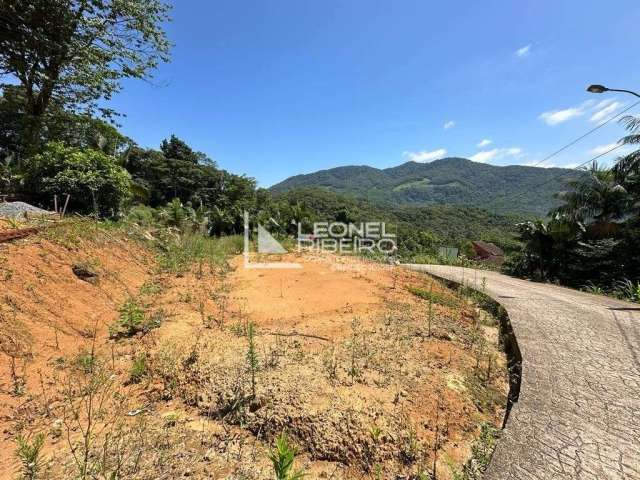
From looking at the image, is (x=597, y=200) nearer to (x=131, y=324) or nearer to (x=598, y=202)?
(x=598, y=202)

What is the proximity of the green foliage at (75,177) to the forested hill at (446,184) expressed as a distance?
75.5 m

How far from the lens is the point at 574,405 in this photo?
2.85 metres

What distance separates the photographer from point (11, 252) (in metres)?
4.80

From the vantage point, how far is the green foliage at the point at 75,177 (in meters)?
8.65

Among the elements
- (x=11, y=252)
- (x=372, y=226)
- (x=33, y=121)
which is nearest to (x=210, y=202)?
(x=372, y=226)

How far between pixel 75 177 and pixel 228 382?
29.0 feet

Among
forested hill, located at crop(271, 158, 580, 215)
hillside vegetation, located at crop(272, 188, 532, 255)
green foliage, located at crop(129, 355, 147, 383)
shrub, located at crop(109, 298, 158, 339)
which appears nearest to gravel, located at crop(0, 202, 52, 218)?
shrub, located at crop(109, 298, 158, 339)

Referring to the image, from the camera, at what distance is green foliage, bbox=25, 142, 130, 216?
865cm

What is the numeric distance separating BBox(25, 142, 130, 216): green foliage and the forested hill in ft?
248

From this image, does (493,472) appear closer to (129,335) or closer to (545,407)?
(545,407)

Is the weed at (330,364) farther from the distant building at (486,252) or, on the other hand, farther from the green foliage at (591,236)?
the distant building at (486,252)

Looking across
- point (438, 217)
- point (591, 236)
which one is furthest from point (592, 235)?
point (438, 217)

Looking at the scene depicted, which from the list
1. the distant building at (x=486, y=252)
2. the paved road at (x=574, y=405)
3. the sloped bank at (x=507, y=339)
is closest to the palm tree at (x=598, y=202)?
the sloped bank at (x=507, y=339)

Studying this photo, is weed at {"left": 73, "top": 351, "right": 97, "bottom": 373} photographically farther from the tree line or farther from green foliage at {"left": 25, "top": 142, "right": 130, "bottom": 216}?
the tree line
